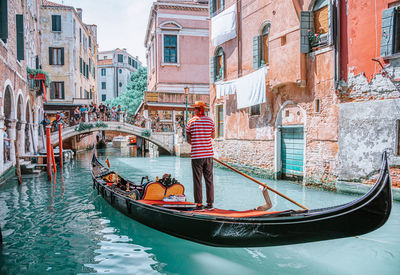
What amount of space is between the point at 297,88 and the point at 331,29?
151 centimetres

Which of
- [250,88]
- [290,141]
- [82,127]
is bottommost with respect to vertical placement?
[290,141]

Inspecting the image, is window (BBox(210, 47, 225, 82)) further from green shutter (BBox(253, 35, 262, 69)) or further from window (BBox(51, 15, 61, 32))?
window (BBox(51, 15, 61, 32))

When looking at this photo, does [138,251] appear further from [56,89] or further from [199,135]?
[56,89]

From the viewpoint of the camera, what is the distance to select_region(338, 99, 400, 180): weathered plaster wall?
5438 millimetres

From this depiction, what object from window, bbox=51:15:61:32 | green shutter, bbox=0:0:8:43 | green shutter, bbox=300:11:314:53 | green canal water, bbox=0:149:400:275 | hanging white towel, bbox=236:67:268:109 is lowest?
green canal water, bbox=0:149:400:275

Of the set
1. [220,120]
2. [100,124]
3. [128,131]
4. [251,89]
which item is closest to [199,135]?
[251,89]

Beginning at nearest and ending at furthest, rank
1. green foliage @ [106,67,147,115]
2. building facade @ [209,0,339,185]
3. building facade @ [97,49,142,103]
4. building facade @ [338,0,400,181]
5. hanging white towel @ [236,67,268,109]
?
building facade @ [338,0,400,181] → building facade @ [209,0,339,185] → hanging white towel @ [236,67,268,109] → green foliage @ [106,67,147,115] → building facade @ [97,49,142,103]

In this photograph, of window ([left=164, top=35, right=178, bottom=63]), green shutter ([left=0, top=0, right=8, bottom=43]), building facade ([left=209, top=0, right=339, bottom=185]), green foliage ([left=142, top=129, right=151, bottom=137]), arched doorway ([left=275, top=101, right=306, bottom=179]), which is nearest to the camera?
building facade ([left=209, top=0, right=339, bottom=185])

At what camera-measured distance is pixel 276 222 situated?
2.85 m

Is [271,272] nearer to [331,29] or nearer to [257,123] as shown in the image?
[331,29]

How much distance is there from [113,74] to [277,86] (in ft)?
116

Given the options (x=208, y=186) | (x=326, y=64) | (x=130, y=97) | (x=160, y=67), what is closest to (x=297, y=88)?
(x=326, y=64)

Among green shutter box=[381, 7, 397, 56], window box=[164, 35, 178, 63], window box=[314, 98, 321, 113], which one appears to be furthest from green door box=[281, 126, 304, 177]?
window box=[164, 35, 178, 63]

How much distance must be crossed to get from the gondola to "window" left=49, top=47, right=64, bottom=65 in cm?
1784
